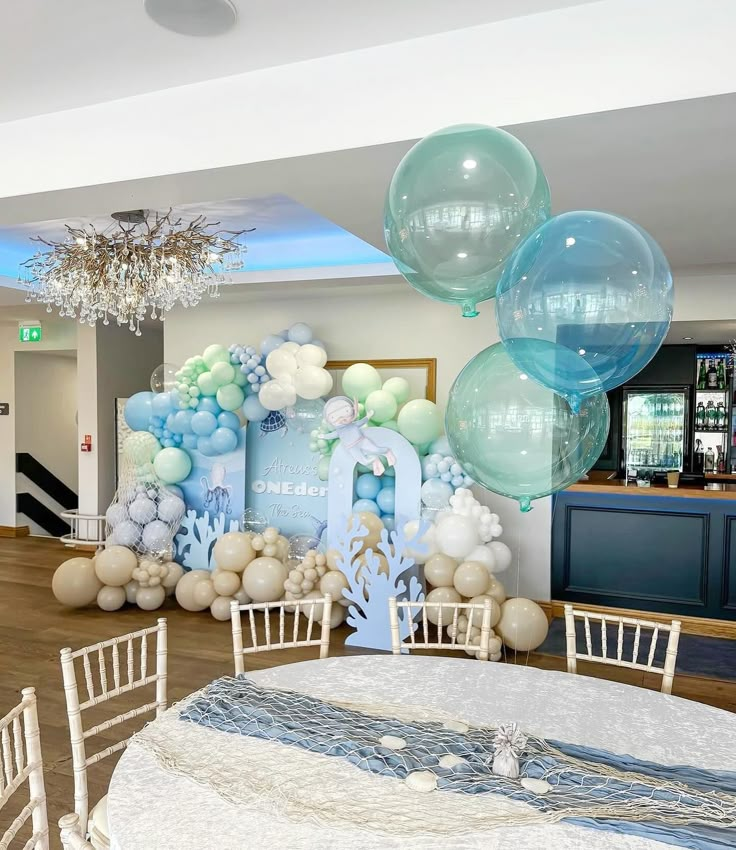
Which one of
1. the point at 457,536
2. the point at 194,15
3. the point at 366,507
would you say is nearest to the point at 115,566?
the point at 366,507

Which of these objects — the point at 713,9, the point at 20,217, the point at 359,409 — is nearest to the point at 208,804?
the point at 713,9

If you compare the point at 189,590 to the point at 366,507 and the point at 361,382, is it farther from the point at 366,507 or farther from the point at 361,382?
the point at 361,382

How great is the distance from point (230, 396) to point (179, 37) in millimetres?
3518

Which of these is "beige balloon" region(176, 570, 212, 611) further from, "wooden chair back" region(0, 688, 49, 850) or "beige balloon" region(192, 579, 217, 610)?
"wooden chair back" region(0, 688, 49, 850)

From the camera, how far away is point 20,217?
10.8 ft

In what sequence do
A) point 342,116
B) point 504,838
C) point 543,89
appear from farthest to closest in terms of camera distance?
point 342,116
point 543,89
point 504,838

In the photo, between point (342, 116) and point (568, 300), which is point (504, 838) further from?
point (342, 116)

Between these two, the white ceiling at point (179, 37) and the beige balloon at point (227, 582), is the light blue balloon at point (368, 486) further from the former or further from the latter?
the white ceiling at point (179, 37)

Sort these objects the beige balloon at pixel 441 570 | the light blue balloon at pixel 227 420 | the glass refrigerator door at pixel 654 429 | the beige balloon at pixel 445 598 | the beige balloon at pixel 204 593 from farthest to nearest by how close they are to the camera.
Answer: the glass refrigerator door at pixel 654 429
the light blue balloon at pixel 227 420
the beige balloon at pixel 204 593
the beige balloon at pixel 441 570
the beige balloon at pixel 445 598

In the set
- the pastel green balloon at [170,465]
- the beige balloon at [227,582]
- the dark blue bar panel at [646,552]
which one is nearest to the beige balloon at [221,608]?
the beige balloon at [227,582]

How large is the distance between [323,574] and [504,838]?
142 inches

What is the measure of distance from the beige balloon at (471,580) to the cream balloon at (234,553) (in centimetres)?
162

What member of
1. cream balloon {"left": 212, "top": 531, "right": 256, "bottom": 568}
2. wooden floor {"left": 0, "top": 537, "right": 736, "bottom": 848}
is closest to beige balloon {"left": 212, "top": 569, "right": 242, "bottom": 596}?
cream balloon {"left": 212, "top": 531, "right": 256, "bottom": 568}

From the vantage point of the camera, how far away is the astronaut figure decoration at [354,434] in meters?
4.98
